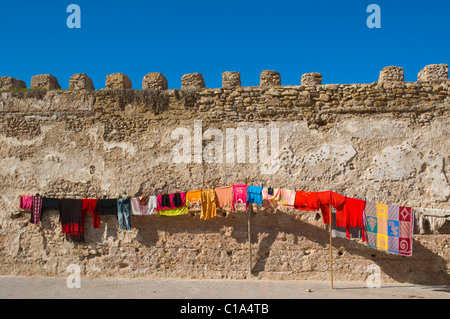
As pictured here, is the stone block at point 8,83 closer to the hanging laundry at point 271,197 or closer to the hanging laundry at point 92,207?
the hanging laundry at point 92,207

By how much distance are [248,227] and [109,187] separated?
293cm

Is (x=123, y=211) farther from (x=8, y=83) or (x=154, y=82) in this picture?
(x=8, y=83)

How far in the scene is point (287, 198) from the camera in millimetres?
6832

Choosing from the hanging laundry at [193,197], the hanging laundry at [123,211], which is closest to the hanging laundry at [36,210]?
the hanging laundry at [123,211]

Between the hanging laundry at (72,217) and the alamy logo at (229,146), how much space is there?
2139 millimetres

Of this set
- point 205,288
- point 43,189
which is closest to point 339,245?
point 205,288

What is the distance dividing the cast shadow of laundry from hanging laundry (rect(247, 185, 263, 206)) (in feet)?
1.30

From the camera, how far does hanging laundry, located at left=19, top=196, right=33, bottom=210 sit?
24.5 ft

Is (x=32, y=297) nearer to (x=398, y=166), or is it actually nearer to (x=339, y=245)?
(x=339, y=245)

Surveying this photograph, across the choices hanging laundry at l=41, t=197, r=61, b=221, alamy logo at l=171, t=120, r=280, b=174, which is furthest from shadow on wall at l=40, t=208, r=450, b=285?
alamy logo at l=171, t=120, r=280, b=174

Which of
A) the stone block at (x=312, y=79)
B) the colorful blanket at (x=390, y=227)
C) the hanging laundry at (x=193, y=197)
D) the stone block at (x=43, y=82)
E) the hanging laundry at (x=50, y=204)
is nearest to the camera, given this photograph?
the colorful blanket at (x=390, y=227)

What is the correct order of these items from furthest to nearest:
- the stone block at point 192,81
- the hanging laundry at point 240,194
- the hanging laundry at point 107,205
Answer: the stone block at point 192,81 < the hanging laundry at point 107,205 < the hanging laundry at point 240,194

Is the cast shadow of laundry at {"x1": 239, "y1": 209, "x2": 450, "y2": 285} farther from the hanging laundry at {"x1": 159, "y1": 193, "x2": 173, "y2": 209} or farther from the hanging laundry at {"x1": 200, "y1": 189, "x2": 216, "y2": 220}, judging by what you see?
the hanging laundry at {"x1": 159, "y1": 193, "x2": 173, "y2": 209}

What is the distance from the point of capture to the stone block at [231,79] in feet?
25.3
